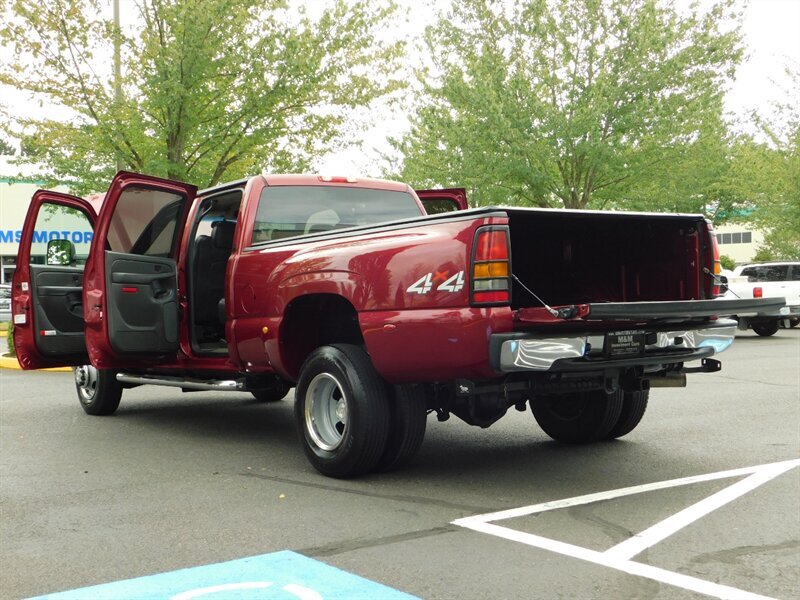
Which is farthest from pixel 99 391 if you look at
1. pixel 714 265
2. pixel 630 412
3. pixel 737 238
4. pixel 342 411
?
pixel 737 238

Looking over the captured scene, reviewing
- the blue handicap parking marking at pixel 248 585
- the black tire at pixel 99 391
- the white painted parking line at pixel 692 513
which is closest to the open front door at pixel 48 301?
the black tire at pixel 99 391

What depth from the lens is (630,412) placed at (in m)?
7.21

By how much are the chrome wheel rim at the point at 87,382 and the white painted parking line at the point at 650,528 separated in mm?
5428

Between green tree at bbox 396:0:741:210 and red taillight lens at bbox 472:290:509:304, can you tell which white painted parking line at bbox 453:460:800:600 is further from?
green tree at bbox 396:0:741:210

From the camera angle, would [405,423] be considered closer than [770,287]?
Yes

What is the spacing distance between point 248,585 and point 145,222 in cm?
497

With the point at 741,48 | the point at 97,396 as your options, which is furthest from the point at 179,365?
the point at 741,48

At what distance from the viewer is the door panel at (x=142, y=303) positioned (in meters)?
7.78

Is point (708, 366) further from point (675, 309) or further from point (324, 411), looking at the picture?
point (324, 411)

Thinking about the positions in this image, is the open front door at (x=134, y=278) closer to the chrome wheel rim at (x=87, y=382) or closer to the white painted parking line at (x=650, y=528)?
the chrome wheel rim at (x=87, y=382)

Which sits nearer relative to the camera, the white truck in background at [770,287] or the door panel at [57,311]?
the door panel at [57,311]

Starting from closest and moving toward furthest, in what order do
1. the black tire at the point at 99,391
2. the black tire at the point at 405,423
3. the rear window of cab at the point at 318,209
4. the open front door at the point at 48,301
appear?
the black tire at the point at 405,423 < the rear window of cab at the point at 318,209 < the open front door at the point at 48,301 < the black tire at the point at 99,391

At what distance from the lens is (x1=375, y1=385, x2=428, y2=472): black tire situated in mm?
5926

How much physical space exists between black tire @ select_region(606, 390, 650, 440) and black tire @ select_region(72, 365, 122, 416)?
15.8 feet
